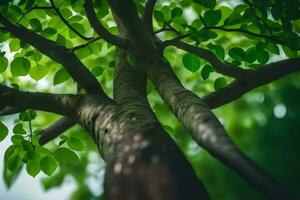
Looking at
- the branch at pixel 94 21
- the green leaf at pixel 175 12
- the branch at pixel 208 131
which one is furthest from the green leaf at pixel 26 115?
the green leaf at pixel 175 12

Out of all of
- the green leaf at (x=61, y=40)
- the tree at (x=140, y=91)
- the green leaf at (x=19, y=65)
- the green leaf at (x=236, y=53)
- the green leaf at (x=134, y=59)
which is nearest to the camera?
the tree at (x=140, y=91)

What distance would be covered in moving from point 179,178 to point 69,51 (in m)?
1.01

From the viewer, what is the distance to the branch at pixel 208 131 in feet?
3.65

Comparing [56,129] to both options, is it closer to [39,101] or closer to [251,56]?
[39,101]

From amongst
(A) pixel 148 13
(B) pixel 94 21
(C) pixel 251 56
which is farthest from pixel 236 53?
(B) pixel 94 21

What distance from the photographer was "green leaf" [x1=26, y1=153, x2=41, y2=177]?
2383 millimetres

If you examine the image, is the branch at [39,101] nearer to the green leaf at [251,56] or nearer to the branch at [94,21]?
the branch at [94,21]

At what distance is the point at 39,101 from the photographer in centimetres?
198

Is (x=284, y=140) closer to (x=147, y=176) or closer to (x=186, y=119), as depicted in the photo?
(x=186, y=119)

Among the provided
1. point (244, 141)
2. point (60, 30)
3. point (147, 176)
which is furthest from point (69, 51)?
point (244, 141)

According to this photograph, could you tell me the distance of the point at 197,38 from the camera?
212 cm

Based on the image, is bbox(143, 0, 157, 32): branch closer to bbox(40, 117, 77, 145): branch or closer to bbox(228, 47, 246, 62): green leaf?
bbox(228, 47, 246, 62): green leaf

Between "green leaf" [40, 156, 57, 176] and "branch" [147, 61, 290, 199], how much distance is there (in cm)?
81

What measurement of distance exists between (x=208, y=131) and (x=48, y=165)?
4.22ft
